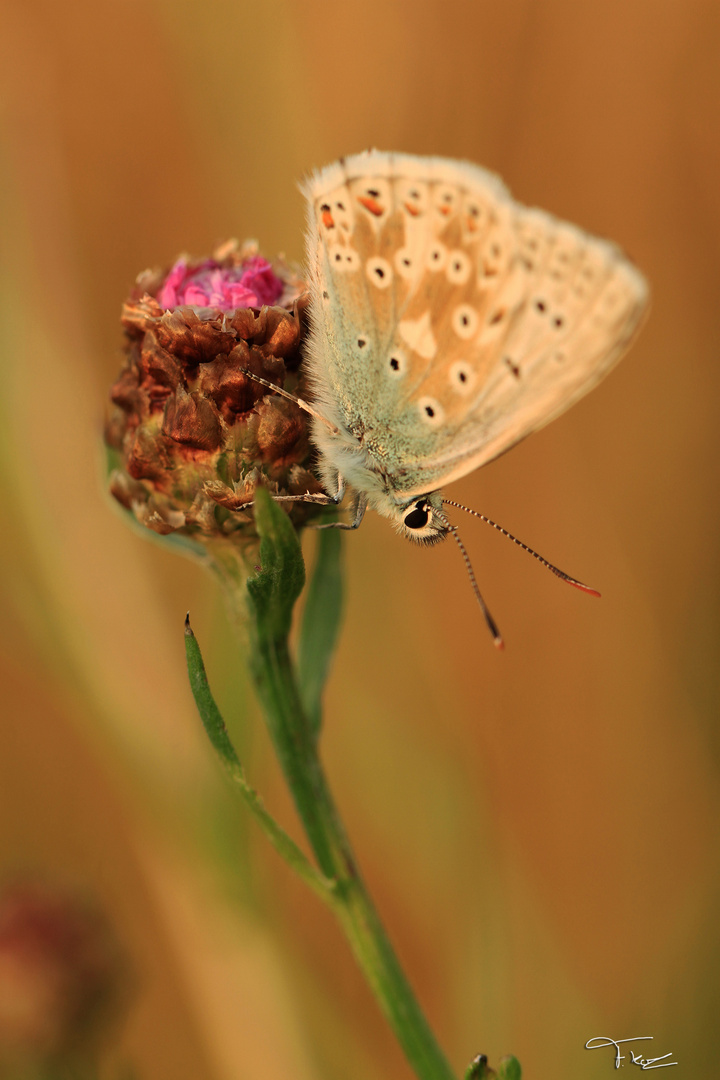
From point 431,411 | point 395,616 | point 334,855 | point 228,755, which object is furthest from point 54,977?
point 431,411

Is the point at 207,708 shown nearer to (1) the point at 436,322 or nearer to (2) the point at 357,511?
(2) the point at 357,511

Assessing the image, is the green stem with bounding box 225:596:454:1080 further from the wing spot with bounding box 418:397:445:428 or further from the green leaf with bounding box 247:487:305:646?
the wing spot with bounding box 418:397:445:428

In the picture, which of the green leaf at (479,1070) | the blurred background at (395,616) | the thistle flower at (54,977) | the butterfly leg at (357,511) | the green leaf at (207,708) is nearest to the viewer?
the green leaf at (479,1070)

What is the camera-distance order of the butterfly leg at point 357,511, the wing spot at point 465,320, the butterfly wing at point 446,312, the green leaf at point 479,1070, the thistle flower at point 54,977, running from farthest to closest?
the thistle flower at point 54,977 < the butterfly leg at point 357,511 < the wing spot at point 465,320 < the butterfly wing at point 446,312 < the green leaf at point 479,1070

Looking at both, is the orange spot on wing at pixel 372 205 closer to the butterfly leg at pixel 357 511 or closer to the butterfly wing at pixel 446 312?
the butterfly wing at pixel 446 312

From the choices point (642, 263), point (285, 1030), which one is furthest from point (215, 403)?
point (642, 263)

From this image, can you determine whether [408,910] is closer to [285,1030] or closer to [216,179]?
[285,1030]
